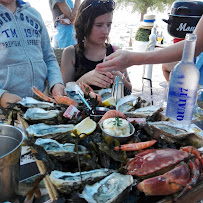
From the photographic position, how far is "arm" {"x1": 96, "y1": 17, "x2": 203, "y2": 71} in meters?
1.25

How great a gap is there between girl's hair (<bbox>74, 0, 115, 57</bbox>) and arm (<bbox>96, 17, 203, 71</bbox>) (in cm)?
58

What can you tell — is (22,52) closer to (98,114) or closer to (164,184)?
(98,114)

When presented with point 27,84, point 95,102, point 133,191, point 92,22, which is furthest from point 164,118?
point 92,22

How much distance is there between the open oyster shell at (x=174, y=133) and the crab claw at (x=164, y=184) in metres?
0.23

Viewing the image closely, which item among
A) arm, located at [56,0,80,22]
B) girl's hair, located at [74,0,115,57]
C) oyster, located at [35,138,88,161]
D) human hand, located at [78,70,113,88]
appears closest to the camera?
oyster, located at [35,138,88,161]

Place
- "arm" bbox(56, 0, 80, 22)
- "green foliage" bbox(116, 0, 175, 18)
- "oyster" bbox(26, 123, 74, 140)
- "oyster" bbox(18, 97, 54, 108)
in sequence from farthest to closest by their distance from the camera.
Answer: "green foliage" bbox(116, 0, 175, 18)
"arm" bbox(56, 0, 80, 22)
"oyster" bbox(18, 97, 54, 108)
"oyster" bbox(26, 123, 74, 140)

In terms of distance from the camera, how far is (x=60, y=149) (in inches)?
27.3

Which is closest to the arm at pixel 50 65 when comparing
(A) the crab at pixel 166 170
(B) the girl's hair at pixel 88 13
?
(B) the girl's hair at pixel 88 13

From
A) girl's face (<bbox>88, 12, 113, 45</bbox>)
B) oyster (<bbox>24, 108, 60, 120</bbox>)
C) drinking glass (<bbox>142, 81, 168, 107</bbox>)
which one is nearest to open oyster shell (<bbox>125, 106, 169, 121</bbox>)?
drinking glass (<bbox>142, 81, 168, 107</bbox>)

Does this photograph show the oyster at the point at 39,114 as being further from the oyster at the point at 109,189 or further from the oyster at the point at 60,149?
the oyster at the point at 109,189

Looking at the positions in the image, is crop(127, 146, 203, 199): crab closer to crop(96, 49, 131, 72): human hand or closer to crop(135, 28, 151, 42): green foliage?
crop(96, 49, 131, 72): human hand

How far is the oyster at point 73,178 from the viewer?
1.81 ft

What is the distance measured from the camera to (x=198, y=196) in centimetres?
58

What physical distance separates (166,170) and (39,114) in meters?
0.62
